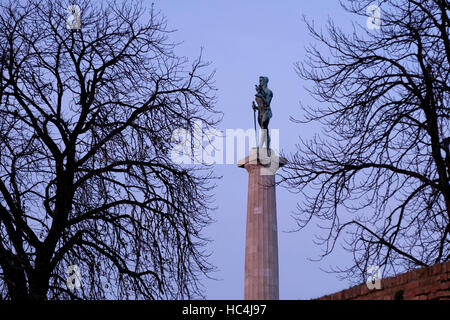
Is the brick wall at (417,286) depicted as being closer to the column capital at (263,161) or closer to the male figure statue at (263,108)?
the column capital at (263,161)

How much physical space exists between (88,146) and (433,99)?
616cm

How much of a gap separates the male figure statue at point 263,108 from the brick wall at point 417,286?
16245 millimetres

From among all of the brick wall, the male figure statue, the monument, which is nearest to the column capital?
the monument

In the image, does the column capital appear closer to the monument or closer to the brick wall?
the monument

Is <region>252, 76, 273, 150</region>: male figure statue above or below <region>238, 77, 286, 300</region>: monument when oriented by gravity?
above

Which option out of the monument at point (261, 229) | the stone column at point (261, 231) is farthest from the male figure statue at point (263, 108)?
the stone column at point (261, 231)

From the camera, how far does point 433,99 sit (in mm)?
12875

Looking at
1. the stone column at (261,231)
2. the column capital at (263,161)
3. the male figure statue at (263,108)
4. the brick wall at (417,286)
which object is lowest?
the brick wall at (417,286)

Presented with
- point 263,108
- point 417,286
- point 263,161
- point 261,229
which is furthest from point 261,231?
point 417,286

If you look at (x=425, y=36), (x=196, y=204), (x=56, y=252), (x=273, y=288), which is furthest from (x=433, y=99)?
(x=273, y=288)

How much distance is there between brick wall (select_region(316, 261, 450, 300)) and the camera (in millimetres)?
8742

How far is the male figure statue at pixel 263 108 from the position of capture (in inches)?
1046
